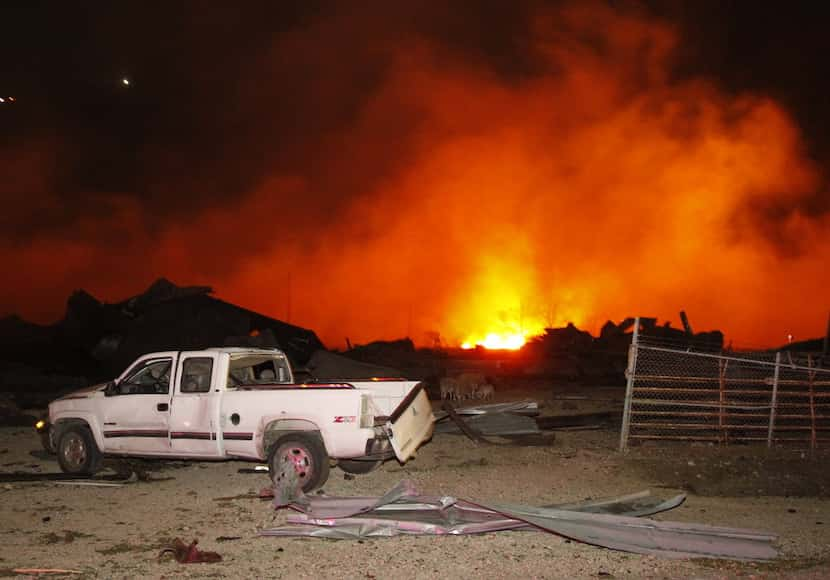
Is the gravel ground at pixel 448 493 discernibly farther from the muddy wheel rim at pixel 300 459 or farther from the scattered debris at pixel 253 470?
the muddy wheel rim at pixel 300 459

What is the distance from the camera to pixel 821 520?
8258 millimetres

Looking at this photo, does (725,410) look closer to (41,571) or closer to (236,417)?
(236,417)

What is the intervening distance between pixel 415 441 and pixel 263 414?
6.28 feet

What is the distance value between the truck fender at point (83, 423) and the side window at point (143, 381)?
0.61 m

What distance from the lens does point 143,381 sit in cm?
1041

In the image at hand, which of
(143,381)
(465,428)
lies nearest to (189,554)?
(143,381)

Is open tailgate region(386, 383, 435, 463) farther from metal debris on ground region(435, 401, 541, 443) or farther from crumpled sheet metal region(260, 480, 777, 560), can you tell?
metal debris on ground region(435, 401, 541, 443)

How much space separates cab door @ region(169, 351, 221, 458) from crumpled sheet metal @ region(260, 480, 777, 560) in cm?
218

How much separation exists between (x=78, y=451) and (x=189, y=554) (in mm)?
4776

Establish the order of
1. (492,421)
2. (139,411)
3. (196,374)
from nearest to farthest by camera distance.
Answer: (196,374), (139,411), (492,421)

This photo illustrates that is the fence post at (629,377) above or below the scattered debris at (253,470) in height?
above

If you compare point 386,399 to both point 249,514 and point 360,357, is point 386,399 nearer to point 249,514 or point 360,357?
point 249,514

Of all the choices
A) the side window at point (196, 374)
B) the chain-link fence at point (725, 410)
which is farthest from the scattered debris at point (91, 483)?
the chain-link fence at point (725, 410)

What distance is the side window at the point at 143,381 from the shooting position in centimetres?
1009
